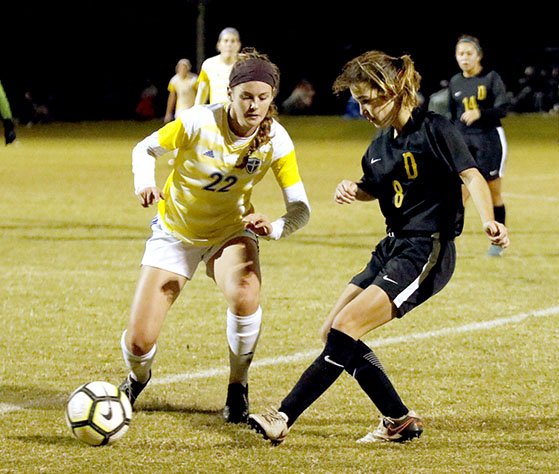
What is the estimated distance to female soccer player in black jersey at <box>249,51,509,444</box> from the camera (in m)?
4.95

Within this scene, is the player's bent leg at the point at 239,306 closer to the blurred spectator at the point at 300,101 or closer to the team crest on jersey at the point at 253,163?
the team crest on jersey at the point at 253,163

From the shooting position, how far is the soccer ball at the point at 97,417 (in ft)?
16.3

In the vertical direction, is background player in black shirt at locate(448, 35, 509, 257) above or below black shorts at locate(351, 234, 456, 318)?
below

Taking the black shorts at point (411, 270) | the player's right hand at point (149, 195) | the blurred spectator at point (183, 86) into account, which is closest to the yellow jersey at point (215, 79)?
the blurred spectator at point (183, 86)

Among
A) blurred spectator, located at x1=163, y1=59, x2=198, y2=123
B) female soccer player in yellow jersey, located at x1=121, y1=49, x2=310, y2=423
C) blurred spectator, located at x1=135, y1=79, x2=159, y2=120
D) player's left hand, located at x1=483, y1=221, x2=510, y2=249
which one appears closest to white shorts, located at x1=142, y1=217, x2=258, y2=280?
female soccer player in yellow jersey, located at x1=121, y1=49, x2=310, y2=423

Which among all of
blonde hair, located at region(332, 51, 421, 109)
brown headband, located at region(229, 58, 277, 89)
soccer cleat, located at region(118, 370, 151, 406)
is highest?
blonde hair, located at region(332, 51, 421, 109)

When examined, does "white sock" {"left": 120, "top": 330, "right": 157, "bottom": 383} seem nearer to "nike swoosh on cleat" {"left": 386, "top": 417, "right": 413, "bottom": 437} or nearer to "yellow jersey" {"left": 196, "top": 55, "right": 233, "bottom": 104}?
"nike swoosh on cleat" {"left": 386, "top": 417, "right": 413, "bottom": 437}

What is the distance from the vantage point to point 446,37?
142 feet

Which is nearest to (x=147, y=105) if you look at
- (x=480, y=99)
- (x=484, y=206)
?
(x=480, y=99)

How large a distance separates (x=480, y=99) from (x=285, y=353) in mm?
5036

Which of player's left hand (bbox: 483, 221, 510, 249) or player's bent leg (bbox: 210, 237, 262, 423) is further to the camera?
player's bent leg (bbox: 210, 237, 262, 423)

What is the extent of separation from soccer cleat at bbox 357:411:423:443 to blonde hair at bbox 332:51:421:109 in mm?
1371

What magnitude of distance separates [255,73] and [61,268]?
17.8ft

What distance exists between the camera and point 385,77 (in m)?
4.91
